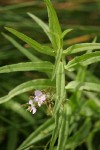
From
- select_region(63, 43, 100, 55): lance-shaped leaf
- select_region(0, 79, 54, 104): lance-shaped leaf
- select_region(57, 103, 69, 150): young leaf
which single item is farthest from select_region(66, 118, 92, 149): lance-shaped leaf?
select_region(63, 43, 100, 55): lance-shaped leaf

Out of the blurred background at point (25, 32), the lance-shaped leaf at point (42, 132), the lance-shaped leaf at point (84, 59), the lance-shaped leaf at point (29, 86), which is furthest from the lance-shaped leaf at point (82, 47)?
the blurred background at point (25, 32)

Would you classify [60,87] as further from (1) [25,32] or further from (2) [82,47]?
(1) [25,32]

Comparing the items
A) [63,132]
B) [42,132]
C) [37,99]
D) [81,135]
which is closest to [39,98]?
[37,99]

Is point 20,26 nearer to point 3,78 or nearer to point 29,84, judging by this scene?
point 3,78

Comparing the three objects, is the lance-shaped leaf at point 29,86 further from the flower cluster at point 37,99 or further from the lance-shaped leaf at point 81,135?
the lance-shaped leaf at point 81,135

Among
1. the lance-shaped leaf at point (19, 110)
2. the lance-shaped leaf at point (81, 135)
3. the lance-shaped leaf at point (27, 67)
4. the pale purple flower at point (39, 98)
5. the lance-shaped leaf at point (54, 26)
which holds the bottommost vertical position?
the pale purple flower at point (39, 98)

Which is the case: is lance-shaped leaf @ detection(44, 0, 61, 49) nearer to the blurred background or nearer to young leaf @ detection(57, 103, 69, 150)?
young leaf @ detection(57, 103, 69, 150)

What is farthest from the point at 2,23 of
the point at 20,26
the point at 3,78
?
the point at 3,78

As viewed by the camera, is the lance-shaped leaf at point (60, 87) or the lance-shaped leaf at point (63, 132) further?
Answer: the lance-shaped leaf at point (63, 132)
